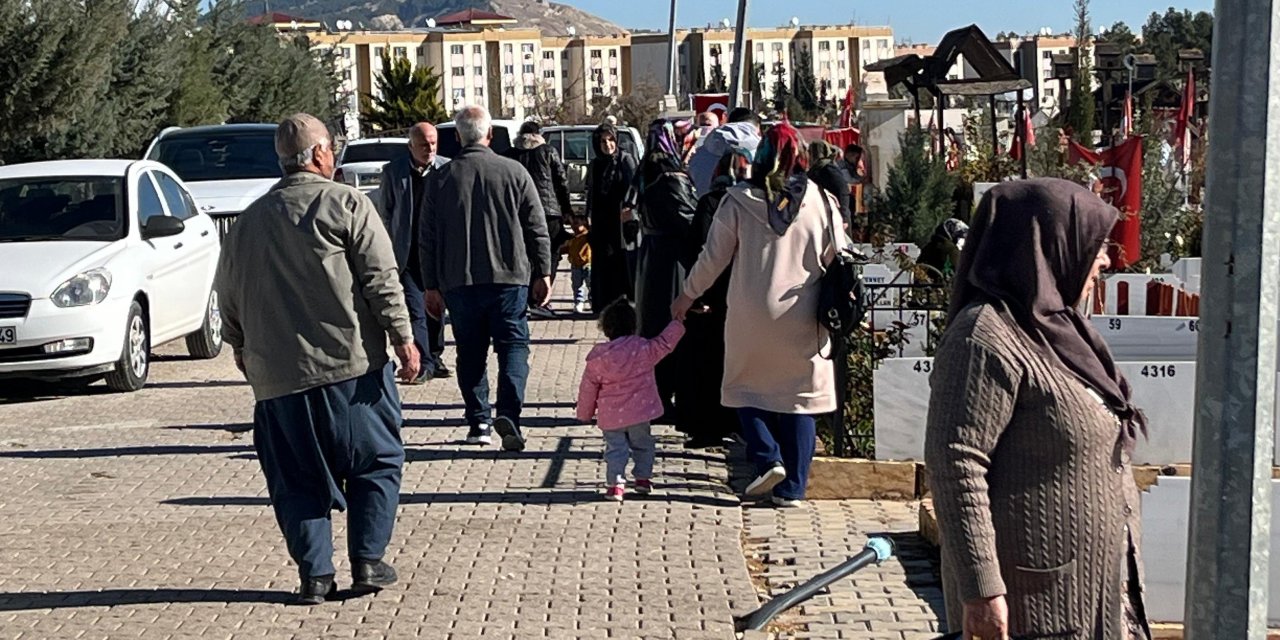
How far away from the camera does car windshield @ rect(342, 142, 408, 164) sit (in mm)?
26391

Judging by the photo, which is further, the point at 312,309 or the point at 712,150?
the point at 712,150

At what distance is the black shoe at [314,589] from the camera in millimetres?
7000

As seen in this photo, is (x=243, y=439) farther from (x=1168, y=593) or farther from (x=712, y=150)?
(x=1168, y=593)

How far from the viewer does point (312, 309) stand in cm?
691

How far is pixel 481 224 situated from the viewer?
1019 centimetres

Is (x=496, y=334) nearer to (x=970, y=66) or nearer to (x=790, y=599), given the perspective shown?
(x=790, y=599)

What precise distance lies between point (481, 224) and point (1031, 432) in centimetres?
653

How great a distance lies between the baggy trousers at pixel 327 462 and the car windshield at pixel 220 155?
1196 cm

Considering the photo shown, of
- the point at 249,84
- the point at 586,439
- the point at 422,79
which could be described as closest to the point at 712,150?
the point at 586,439

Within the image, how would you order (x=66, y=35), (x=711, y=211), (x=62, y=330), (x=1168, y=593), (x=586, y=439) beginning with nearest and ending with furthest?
(x=1168, y=593) → (x=711, y=211) → (x=586, y=439) → (x=62, y=330) → (x=66, y=35)

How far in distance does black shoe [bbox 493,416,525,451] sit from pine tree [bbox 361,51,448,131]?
67616mm

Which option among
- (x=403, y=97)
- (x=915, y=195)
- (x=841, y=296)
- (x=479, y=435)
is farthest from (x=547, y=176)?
(x=403, y=97)

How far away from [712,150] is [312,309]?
188 inches

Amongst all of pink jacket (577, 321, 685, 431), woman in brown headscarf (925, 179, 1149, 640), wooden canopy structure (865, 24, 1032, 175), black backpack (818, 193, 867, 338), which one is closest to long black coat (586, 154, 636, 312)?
pink jacket (577, 321, 685, 431)
